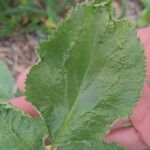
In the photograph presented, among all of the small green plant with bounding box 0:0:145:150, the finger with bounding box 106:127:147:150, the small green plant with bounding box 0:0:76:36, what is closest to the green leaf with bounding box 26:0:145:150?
the small green plant with bounding box 0:0:145:150

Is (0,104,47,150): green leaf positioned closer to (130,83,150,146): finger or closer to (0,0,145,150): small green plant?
(0,0,145,150): small green plant

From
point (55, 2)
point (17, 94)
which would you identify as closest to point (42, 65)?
point (17, 94)

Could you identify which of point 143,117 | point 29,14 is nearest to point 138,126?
point 143,117

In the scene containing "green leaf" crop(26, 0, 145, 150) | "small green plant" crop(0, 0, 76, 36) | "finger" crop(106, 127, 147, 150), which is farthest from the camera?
"small green plant" crop(0, 0, 76, 36)

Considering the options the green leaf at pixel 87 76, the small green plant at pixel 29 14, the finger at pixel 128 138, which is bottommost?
the finger at pixel 128 138

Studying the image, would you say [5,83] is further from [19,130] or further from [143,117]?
[19,130]

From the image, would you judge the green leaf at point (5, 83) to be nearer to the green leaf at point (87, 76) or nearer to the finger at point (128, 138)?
the finger at point (128, 138)

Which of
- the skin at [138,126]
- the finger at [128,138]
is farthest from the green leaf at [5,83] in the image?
the finger at [128,138]
